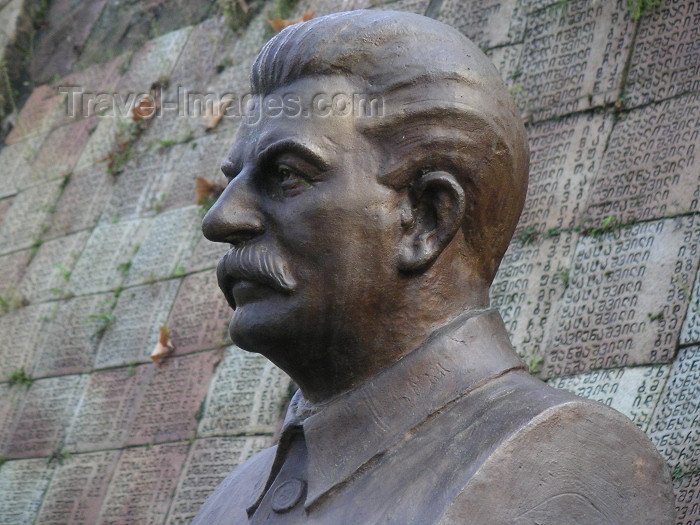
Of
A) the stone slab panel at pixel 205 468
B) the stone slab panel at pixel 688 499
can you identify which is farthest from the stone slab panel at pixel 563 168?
the stone slab panel at pixel 205 468

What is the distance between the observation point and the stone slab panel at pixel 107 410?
205 inches

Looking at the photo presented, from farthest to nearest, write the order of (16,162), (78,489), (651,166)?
(16,162) → (78,489) → (651,166)

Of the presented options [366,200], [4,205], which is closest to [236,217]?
[366,200]

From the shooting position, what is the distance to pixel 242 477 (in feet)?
9.86

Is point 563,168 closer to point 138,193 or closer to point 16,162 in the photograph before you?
point 138,193

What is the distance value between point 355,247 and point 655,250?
152cm

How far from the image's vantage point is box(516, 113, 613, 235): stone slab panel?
13.4ft

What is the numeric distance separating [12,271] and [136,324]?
4.27ft

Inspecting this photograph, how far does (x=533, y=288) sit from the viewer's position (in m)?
4.02

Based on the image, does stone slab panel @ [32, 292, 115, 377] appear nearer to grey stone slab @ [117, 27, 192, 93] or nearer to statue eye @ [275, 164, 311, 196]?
grey stone slab @ [117, 27, 192, 93]

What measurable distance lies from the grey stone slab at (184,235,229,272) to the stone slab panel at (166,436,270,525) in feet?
3.08

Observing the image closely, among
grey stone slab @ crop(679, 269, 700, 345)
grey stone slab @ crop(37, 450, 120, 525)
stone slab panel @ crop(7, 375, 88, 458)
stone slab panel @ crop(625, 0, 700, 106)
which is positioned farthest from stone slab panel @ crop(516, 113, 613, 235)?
stone slab panel @ crop(7, 375, 88, 458)

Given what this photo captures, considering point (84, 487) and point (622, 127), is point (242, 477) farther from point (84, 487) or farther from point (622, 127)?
point (84, 487)

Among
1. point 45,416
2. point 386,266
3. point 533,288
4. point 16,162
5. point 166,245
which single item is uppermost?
point 386,266
